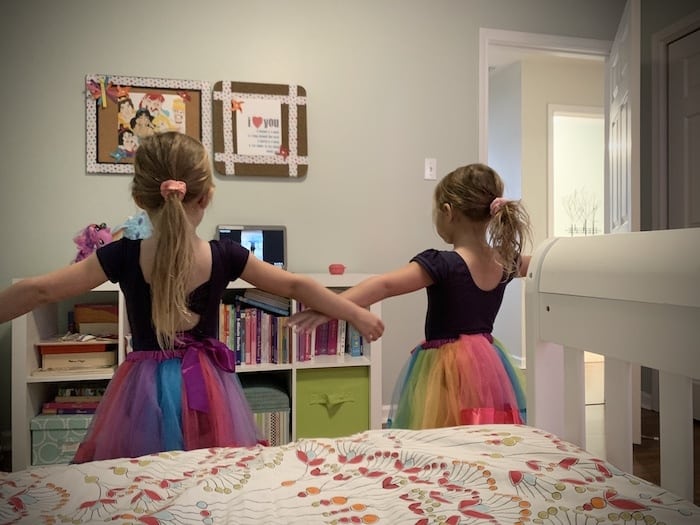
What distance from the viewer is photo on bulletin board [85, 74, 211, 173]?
8.90 ft

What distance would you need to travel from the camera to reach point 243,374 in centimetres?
280

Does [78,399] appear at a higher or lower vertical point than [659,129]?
lower

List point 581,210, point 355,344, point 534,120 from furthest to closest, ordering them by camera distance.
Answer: point 581,210
point 534,120
point 355,344

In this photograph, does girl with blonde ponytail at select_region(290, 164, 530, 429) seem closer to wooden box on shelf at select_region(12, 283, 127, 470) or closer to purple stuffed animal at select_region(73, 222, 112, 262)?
wooden box on shelf at select_region(12, 283, 127, 470)

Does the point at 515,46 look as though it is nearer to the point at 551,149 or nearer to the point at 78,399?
the point at 551,149

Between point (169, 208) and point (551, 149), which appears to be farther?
point (551, 149)

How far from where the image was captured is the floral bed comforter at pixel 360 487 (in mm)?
723

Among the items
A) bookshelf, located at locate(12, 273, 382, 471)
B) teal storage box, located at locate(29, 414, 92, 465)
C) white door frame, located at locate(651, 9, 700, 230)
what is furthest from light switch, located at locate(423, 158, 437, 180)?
teal storage box, located at locate(29, 414, 92, 465)

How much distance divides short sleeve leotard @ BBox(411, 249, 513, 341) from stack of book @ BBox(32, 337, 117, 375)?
1432 millimetres

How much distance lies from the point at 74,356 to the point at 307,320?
4.62ft

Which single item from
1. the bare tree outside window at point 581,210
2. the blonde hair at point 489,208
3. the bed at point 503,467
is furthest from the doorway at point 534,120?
the bed at point 503,467

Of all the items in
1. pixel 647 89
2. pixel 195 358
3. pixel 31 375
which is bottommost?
pixel 31 375

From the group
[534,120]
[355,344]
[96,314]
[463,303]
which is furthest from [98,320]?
[534,120]

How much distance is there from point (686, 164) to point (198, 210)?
2.80 meters
